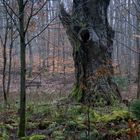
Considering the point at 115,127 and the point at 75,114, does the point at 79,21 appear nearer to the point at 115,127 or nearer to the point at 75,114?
the point at 75,114

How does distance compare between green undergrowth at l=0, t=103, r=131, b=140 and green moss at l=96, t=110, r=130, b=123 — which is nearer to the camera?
green undergrowth at l=0, t=103, r=131, b=140

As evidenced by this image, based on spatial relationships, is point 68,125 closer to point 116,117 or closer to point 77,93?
point 116,117

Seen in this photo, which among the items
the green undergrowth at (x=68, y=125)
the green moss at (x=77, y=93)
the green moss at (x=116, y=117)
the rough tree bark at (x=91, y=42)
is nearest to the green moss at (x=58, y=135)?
the green undergrowth at (x=68, y=125)

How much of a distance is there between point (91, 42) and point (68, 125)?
4.11 m

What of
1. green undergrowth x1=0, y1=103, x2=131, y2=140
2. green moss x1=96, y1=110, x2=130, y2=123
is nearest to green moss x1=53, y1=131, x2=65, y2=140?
green undergrowth x1=0, y1=103, x2=131, y2=140

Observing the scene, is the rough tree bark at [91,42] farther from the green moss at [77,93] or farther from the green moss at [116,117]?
the green moss at [116,117]

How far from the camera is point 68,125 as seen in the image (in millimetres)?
6312

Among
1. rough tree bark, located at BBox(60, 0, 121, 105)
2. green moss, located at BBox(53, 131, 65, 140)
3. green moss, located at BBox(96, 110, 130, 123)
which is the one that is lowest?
green moss, located at BBox(53, 131, 65, 140)

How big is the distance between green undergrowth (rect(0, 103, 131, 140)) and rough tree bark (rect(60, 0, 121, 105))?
1.85m

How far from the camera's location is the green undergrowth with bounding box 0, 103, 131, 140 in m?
5.63

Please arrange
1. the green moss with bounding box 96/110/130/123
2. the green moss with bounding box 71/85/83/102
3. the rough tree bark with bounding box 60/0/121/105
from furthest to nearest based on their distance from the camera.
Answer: the green moss with bounding box 71/85/83/102, the rough tree bark with bounding box 60/0/121/105, the green moss with bounding box 96/110/130/123

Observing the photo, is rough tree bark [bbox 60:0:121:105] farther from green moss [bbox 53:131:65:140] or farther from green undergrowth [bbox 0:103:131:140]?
green moss [bbox 53:131:65:140]

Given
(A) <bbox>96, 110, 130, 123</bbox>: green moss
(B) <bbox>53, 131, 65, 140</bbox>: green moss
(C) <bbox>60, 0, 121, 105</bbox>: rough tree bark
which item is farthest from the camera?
(C) <bbox>60, 0, 121, 105</bbox>: rough tree bark

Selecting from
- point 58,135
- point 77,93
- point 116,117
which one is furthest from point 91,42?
point 58,135
